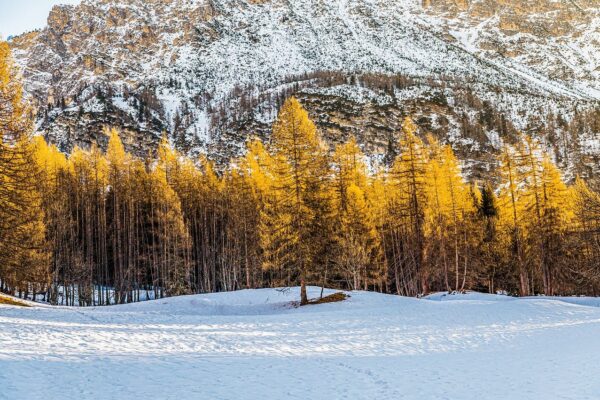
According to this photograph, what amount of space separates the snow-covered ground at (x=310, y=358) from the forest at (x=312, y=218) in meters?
7.21

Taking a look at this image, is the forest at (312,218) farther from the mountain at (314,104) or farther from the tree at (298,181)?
the mountain at (314,104)

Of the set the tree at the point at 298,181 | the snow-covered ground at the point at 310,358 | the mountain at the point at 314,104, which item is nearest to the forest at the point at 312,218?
the tree at the point at 298,181

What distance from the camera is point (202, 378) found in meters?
9.98

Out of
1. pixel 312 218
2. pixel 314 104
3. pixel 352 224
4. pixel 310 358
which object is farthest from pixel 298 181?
pixel 314 104

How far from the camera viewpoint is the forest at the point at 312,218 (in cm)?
2669

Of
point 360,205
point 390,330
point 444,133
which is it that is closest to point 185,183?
point 360,205

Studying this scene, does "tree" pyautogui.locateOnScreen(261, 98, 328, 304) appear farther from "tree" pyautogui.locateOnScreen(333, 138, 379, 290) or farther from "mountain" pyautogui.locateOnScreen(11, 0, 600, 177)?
"mountain" pyautogui.locateOnScreen(11, 0, 600, 177)

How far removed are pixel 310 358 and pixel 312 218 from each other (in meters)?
13.5

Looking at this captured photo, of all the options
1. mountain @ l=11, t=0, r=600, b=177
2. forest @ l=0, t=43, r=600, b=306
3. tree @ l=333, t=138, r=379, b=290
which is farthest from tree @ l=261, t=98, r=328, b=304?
mountain @ l=11, t=0, r=600, b=177

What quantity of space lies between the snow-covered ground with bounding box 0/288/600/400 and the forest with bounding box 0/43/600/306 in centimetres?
721

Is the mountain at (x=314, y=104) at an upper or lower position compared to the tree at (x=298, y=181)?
upper

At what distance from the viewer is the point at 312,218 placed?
85.7 feet

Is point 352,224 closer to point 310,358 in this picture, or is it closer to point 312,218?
point 312,218

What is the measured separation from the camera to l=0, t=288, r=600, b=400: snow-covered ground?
9148 mm
